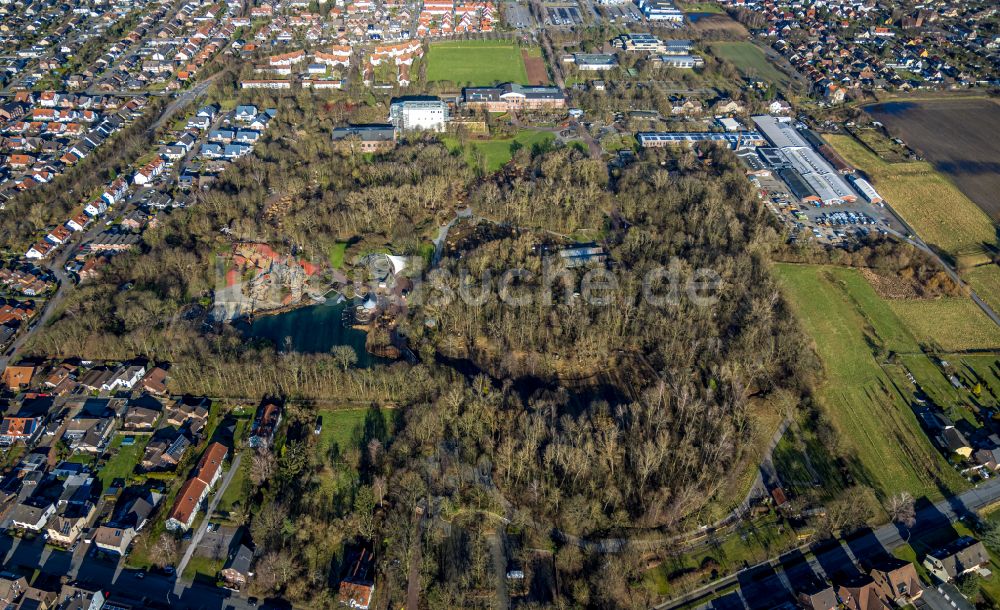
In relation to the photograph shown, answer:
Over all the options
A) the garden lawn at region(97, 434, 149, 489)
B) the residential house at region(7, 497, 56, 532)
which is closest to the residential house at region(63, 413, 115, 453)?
the garden lawn at region(97, 434, 149, 489)

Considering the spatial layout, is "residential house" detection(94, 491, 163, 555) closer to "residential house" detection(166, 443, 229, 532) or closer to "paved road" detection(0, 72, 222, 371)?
"residential house" detection(166, 443, 229, 532)

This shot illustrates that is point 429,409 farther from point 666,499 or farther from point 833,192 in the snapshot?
point 833,192

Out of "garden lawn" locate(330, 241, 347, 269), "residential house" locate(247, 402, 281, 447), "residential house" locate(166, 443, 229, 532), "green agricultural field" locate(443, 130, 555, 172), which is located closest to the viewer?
"residential house" locate(166, 443, 229, 532)

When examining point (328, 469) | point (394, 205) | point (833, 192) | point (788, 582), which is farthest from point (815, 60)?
point (328, 469)

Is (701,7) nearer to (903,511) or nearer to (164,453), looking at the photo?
(903,511)

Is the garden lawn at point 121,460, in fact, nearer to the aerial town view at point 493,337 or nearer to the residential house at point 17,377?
the aerial town view at point 493,337

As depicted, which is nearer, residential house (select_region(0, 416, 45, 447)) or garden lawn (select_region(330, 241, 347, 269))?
residential house (select_region(0, 416, 45, 447))
